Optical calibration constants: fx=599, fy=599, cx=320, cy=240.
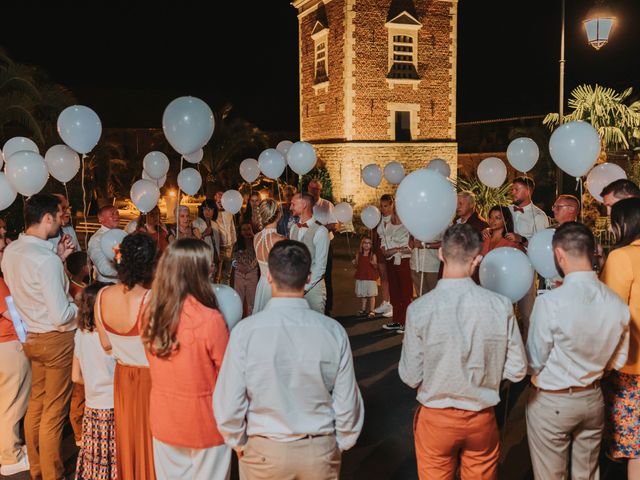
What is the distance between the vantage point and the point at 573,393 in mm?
3213

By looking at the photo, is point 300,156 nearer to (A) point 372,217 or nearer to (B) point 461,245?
(A) point 372,217

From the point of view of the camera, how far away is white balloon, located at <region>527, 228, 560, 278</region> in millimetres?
4230

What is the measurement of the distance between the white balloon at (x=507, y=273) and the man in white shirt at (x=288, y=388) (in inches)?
64.0

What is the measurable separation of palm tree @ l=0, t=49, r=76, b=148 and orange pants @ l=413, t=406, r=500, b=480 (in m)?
12.6

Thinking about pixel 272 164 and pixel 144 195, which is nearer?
pixel 144 195

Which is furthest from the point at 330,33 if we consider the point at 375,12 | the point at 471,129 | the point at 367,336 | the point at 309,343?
the point at 309,343

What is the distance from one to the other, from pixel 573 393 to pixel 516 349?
521mm

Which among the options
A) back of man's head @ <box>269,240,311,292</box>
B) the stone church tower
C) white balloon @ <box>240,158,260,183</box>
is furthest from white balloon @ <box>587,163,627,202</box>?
the stone church tower

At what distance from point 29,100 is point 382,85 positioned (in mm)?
13599

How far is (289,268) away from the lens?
266cm

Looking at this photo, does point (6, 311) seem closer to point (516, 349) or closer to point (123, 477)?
point (123, 477)

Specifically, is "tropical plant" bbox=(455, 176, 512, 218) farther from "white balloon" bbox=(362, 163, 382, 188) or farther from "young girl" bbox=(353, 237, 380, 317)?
"young girl" bbox=(353, 237, 380, 317)

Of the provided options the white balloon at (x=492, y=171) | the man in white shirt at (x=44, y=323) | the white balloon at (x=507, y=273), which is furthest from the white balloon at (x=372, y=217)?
the man in white shirt at (x=44, y=323)

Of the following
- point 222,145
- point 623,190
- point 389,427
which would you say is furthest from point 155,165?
point 222,145
